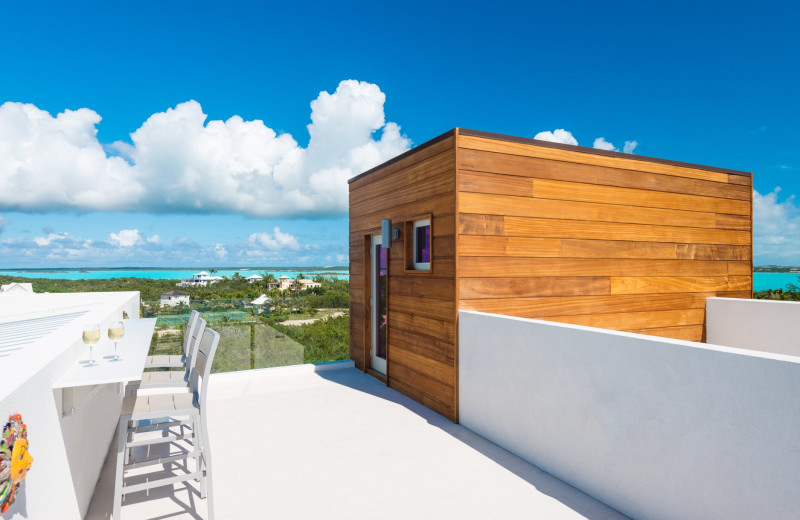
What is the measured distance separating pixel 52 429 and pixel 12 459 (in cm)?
65

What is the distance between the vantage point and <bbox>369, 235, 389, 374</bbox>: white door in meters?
5.69

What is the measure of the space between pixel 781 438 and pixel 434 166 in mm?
3297

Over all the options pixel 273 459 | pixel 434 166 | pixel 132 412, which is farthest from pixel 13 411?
pixel 434 166

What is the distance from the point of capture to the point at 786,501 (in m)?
1.77

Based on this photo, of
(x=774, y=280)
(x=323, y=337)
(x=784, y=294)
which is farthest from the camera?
(x=784, y=294)

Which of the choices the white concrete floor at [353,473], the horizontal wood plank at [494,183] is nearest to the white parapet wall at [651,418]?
the white concrete floor at [353,473]

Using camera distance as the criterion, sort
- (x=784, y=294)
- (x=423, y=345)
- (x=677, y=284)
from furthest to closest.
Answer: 1. (x=784, y=294)
2. (x=677, y=284)
3. (x=423, y=345)

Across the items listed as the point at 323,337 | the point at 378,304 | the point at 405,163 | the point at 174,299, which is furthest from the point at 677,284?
the point at 174,299

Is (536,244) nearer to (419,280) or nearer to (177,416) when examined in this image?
(419,280)

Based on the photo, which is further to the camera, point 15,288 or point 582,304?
point 15,288

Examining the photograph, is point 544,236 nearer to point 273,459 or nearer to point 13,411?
point 273,459

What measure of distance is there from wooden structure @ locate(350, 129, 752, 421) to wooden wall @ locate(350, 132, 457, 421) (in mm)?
20

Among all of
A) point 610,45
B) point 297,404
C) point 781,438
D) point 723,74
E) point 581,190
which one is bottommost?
point 297,404

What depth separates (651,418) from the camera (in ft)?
7.59
